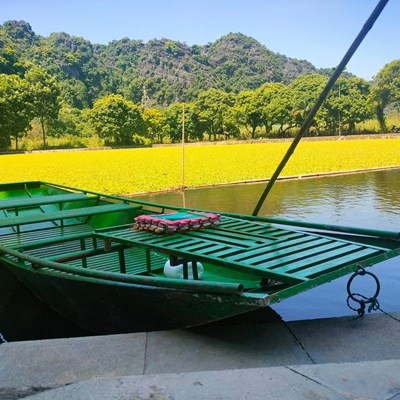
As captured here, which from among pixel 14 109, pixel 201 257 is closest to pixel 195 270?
pixel 201 257

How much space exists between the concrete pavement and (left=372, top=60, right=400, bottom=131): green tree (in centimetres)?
7037

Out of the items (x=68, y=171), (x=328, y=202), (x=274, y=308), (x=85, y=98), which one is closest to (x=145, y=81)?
A: (x=85, y=98)

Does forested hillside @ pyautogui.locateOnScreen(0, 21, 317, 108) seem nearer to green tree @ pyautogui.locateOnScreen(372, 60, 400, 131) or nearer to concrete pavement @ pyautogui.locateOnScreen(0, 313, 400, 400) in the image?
green tree @ pyautogui.locateOnScreen(372, 60, 400, 131)

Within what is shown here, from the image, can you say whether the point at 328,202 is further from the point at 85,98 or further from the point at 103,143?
the point at 85,98

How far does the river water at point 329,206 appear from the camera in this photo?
5.55m

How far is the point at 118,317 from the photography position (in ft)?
14.0

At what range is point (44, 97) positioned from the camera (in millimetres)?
54375

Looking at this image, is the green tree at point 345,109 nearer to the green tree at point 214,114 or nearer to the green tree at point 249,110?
the green tree at point 249,110

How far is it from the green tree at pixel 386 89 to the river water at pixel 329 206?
5552 centimetres

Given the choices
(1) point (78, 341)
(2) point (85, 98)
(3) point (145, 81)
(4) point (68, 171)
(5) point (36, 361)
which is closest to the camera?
(5) point (36, 361)

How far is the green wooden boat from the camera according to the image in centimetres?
331

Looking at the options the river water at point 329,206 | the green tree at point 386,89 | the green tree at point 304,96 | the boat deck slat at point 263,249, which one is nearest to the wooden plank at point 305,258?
the boat deck slat at point 263,249

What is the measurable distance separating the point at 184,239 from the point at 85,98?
265 ft

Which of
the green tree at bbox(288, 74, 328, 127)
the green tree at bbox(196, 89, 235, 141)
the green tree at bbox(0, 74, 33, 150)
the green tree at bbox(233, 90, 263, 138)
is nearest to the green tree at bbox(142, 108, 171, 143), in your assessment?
the green tree at bbox(196, 89, 235, 141)
